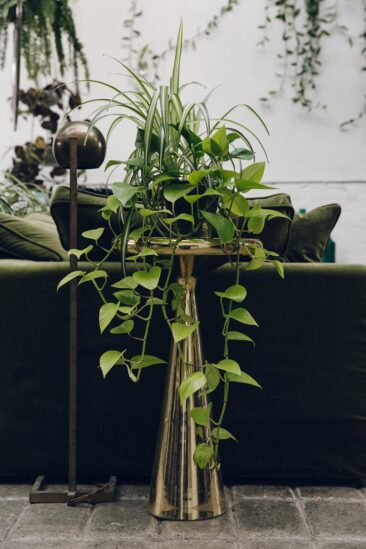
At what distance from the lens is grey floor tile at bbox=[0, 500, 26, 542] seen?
1453 mm

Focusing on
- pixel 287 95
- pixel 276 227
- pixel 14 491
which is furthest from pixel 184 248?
pixel 287 95

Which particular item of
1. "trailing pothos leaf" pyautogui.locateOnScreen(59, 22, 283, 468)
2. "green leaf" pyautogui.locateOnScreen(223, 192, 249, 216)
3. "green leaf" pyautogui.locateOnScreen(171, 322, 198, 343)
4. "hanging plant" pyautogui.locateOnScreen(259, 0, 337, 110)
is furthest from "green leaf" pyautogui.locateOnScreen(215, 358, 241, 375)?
"hanging plant" pyautogui.locateOnScreen(259, 0, 337, 110)

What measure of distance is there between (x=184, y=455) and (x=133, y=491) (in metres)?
0.26

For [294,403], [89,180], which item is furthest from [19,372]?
[89,180]

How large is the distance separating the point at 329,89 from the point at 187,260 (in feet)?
10.8

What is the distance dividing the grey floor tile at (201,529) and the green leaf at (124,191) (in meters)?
0.72

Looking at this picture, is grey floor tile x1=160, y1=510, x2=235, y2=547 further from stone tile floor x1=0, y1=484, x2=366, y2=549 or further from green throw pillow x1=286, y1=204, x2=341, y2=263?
green throw pillow x1=286, y1=204, x2=341, y2=263

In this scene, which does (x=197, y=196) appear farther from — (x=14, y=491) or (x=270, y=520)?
(x=14, y=491)

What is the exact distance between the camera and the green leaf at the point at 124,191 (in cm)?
137

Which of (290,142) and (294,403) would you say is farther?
(290,142)

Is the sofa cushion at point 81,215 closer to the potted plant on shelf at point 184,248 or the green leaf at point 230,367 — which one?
the potted plant on shelf at point 184,248

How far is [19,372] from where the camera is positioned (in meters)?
1.71

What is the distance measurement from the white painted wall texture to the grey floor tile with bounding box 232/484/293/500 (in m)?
2.96

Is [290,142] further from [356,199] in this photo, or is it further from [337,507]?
[337,507]
